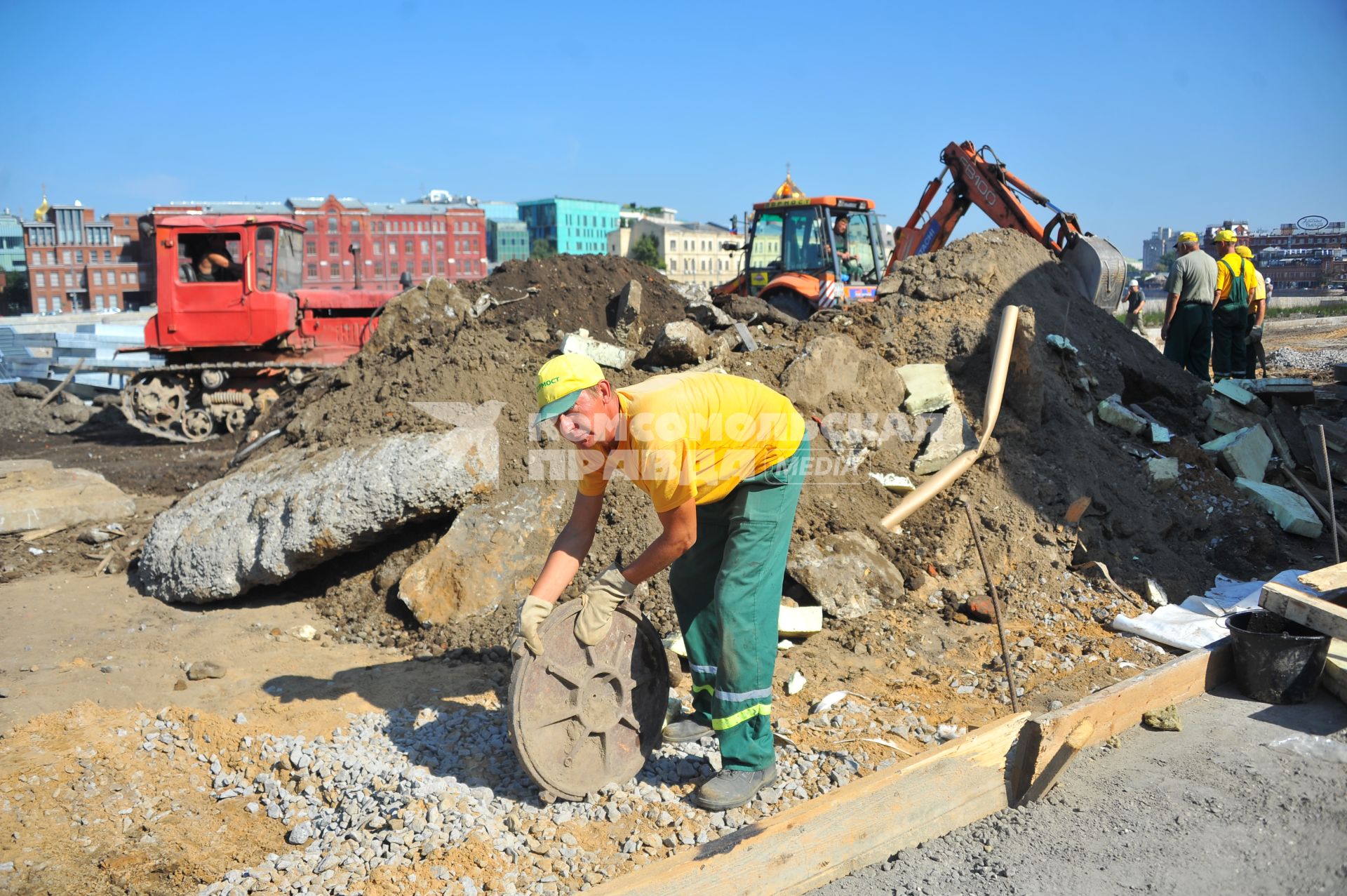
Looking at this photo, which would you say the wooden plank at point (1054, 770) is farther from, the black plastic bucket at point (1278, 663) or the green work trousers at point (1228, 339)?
the green work trousers at point (1228, 339)

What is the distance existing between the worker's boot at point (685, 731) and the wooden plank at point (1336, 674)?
101 inches

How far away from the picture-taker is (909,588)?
4.99 metres

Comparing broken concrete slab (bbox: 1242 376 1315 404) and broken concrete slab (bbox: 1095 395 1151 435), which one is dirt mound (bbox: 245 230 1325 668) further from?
broken concrete slab (bbox: 1242 376 1315 404)

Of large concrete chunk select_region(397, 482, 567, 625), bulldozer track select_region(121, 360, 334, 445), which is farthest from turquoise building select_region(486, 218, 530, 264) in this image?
large concrete chunk select_region(397, 482, 567, 625)

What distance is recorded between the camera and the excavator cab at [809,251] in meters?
9.90

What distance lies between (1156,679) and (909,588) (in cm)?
151

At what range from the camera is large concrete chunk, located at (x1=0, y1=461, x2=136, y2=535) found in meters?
6.41

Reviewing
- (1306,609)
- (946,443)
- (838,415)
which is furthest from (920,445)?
(1306,609)

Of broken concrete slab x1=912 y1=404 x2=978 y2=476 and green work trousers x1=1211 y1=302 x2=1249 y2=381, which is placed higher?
green work trousers x1=1211 y1=302 x2=1249 y2=381

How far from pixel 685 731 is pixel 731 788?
1.54 feet

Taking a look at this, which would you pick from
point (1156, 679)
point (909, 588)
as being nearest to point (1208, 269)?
point (909, 588)

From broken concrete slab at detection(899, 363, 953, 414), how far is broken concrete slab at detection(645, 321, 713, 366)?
1.33 metres

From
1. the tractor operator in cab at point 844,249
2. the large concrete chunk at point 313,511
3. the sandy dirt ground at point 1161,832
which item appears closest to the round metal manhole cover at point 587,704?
the sandy dirt ground at point 1161,832

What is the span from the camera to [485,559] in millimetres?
4898
